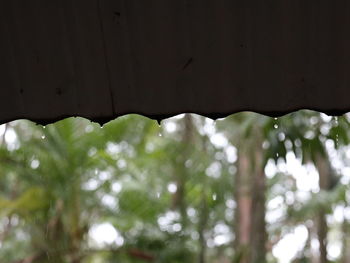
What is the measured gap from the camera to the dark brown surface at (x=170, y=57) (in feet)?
6.90

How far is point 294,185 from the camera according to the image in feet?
31.3

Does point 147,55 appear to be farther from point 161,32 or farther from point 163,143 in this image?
point 163,143

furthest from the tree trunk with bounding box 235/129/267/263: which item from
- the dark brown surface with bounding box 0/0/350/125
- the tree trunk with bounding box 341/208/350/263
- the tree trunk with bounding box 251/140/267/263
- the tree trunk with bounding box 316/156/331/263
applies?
the dark brown surface with bounding box 0/0/350/125

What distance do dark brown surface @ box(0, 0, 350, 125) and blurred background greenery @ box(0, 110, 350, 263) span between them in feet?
8.82

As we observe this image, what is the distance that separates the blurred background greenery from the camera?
20.2 feet

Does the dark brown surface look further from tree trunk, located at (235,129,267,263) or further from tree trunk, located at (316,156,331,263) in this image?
tree trunk, located at (316,156,331,263)

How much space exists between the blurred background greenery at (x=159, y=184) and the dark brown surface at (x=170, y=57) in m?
2.69

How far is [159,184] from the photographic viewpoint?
8250 mm

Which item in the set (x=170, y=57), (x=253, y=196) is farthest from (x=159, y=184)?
(x=170, y=57)

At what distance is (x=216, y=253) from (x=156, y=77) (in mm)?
7657

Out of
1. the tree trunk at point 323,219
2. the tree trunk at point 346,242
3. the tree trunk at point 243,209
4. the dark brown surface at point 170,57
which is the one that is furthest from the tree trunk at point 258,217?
the dark brown surface at point 170,57

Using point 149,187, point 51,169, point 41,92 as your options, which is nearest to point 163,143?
point 149,187

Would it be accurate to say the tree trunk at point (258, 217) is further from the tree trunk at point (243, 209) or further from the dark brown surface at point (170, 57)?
the dark brown surface at point (170, 57)

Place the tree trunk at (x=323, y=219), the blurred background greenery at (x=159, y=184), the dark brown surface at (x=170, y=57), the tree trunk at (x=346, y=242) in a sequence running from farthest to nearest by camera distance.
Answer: the tree trunk at (x=346, y=242), the tree trunk at (x=323, y=219), the blurred background greenery at (x=159, y=184), the dark brown surface at (x=170, y=57)
